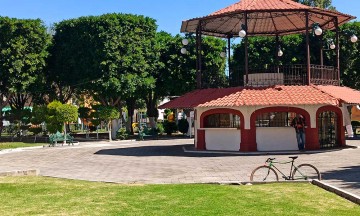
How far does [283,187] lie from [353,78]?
33.0 metres

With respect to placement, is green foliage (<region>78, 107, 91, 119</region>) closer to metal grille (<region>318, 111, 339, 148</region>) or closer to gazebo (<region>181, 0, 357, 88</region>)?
gazebo (<region>181, 0, 357, 88</region>)

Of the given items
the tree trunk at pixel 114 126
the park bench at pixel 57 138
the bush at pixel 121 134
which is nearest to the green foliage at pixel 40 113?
the park bench at pixel 57 138

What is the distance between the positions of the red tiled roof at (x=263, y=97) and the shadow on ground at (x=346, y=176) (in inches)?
301

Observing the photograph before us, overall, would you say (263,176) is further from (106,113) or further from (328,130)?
(106,113)

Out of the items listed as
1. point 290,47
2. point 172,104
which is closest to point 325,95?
point 172,104

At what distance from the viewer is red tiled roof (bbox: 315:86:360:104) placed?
25048 mm

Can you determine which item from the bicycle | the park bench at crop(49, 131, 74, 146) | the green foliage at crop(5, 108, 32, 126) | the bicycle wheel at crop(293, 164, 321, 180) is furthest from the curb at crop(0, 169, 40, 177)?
the green foliage at crop(5, 108, 32, 126)

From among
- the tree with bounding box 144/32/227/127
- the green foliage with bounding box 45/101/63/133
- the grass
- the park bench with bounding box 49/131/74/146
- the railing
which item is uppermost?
the tree with bounding box 144/32/227/127

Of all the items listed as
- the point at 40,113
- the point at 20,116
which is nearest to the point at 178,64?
the point at 40,113

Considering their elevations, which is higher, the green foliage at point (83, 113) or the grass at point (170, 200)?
the green foliage at point (83, 113)

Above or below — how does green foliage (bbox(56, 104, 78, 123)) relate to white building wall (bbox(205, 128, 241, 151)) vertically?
above

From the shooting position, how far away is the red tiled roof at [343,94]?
82.2ft

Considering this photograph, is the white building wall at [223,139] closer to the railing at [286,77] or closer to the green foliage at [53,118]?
the railing at [286,77]

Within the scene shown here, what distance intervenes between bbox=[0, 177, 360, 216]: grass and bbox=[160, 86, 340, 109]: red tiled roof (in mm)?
11611
